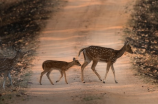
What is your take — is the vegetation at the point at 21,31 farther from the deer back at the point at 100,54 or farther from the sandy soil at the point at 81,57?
the deer back at the point at 100,54

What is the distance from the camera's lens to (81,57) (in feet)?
66.2

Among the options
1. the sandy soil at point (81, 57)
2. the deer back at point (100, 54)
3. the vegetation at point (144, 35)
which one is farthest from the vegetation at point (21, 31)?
the vegetation at point (144, 35)

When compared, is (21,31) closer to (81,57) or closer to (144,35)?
(81,57)

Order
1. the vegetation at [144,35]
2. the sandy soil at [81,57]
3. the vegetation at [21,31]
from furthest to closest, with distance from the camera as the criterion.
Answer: the vegetation at [144,35] → the vegetation at [21,31] → the sandy soil at [81,57]

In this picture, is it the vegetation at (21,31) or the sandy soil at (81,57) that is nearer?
the sandy soil at (81,57)

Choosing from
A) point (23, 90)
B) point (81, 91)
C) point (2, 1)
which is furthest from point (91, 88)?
point (2, 1)

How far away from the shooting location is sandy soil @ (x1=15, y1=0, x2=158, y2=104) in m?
13.0

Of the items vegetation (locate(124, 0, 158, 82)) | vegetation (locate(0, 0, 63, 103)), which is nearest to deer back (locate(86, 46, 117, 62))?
vegetation (locate(124, 0, 158, 82))

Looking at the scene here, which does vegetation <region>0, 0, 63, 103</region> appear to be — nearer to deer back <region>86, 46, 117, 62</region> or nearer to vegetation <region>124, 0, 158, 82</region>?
deer back <region>86, 46, 117, 62</region>

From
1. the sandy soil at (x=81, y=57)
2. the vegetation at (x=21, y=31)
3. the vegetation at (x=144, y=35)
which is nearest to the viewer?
the sandy soil at (x=81, y=57)

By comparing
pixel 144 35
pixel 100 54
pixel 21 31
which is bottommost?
pixel 100 54

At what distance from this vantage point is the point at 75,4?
34219mm

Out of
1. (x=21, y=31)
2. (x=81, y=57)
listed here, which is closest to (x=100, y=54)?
(x=81, y=57)

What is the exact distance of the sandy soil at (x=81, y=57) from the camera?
13.0 metres
